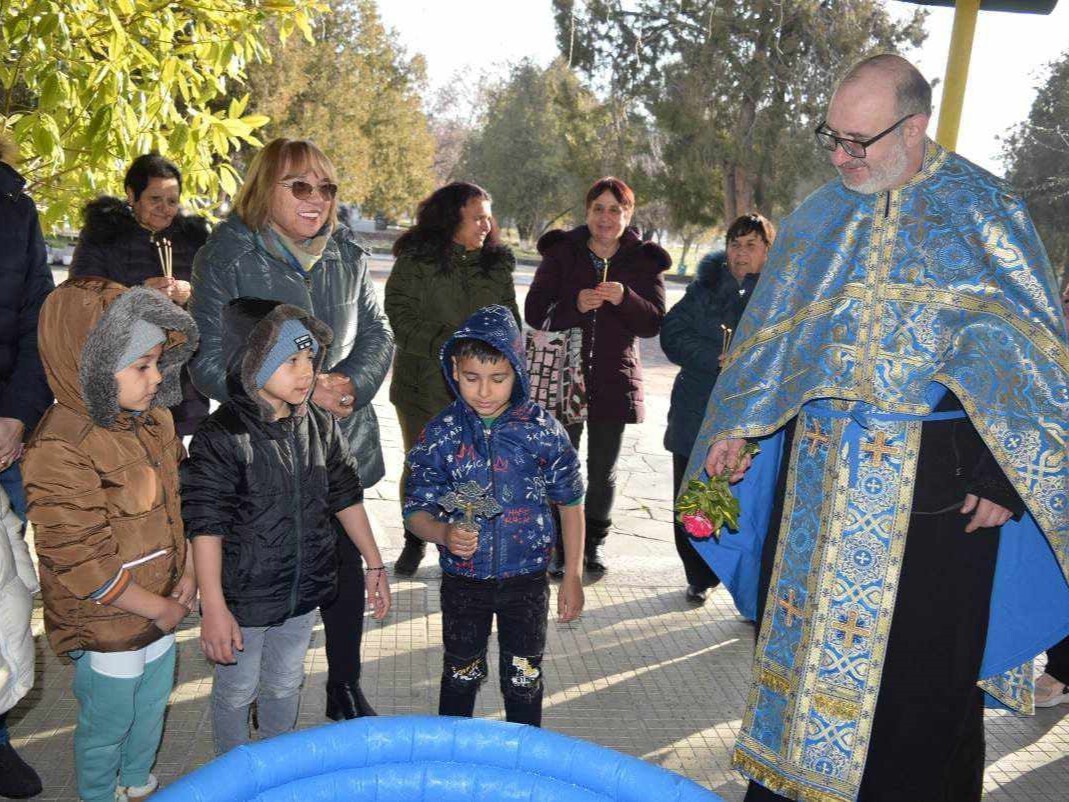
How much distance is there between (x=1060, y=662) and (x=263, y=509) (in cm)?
342

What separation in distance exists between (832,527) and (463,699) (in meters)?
1.32

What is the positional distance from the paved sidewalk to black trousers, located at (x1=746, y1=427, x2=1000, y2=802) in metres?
0.73

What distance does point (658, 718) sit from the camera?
4035 millimetres

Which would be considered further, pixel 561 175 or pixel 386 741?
pixel 561 175

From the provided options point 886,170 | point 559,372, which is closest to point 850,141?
point 886,170

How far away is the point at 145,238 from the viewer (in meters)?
5.01

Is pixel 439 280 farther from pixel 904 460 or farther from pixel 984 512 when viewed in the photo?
pixel 984 512

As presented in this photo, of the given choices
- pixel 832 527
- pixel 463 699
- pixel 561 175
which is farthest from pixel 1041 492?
pixel 561 175

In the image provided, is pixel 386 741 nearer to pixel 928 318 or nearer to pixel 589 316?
pixel 928 318

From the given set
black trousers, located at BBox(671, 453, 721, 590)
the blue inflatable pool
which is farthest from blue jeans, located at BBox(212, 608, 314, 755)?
black trousers, located at BBox(671, 453, 721, 590)

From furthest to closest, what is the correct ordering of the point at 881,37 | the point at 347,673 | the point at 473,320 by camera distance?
the point at 881,37, the point at 347,673, the point at 473,320

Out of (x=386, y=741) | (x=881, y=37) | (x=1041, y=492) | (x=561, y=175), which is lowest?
(x=386, y=741)

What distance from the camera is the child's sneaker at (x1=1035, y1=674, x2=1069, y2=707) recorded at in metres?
4.36

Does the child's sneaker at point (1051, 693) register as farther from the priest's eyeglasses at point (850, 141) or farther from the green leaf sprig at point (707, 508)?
the priest's eyeglasses at point (850, 141)
